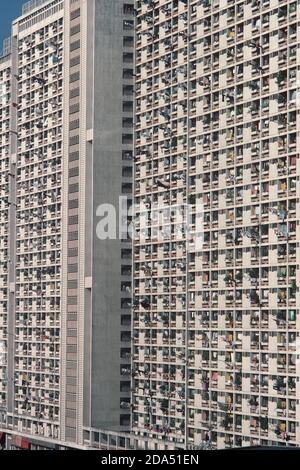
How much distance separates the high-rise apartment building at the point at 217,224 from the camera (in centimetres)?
6134

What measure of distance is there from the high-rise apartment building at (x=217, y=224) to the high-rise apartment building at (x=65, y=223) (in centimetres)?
277

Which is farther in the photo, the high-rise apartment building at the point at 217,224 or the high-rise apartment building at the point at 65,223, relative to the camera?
the high-rise apartment building at the point at 65,223

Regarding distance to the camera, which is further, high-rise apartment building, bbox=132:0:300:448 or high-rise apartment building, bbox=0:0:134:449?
high-rise apartment building, bbox=0:0:134:449

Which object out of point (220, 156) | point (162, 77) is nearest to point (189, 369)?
point (220, 156)

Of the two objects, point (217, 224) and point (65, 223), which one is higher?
point (65, 223)

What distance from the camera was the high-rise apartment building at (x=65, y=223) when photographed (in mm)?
82625

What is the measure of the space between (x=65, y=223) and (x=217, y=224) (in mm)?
22159

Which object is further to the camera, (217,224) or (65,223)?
(65,223)

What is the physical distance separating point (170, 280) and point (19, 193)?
28312 mm

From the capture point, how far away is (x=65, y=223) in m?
88.1

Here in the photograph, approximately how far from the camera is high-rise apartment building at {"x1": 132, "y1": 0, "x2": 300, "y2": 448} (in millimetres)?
61344

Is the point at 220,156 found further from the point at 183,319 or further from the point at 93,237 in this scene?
the point at 93,237

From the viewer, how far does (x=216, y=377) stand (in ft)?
223

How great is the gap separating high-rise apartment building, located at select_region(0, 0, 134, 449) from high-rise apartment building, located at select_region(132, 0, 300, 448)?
2775 mm
